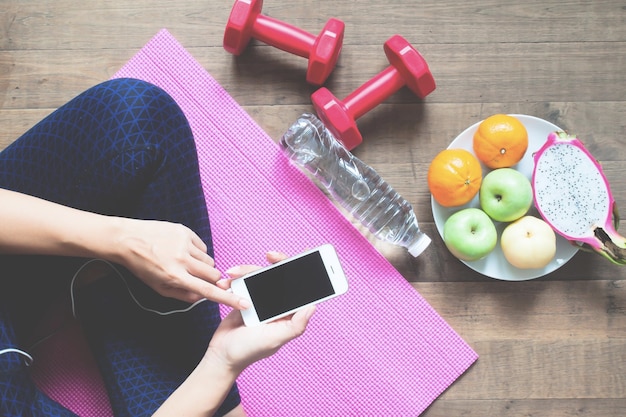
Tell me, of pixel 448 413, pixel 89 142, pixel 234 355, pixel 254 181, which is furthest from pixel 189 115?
pixel 448 413

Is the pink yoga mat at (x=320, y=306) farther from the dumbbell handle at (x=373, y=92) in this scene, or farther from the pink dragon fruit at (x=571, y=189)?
the pink dragon fruit at (x=571, y=189)

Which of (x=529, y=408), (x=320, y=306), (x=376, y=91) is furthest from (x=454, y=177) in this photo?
(x=529, y=408)

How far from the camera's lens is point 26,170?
74 centimetres

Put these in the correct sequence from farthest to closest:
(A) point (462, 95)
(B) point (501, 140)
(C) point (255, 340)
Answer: (A) point (462, 95) < (B) point (501, 140) < (C) point (255, 340)

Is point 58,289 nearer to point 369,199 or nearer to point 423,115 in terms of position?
point 369,199

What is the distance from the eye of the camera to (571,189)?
Answer: 2.99 feet

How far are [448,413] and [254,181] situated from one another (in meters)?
0.53

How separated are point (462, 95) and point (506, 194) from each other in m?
0.21

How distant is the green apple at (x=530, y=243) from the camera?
88 cm

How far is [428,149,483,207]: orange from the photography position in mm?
877

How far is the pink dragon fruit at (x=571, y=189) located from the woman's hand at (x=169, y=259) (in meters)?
0.53

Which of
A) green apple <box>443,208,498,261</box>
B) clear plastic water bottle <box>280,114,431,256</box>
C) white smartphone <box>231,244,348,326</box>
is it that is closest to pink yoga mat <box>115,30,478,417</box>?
clear plastic water bottle <box>280,114,431,256</box>

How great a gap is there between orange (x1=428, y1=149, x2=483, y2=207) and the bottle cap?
0.21 ft

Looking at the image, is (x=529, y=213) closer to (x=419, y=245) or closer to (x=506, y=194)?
(x=506, y=194)
